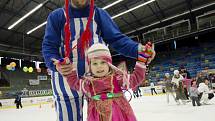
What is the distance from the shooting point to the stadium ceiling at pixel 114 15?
52.6ft

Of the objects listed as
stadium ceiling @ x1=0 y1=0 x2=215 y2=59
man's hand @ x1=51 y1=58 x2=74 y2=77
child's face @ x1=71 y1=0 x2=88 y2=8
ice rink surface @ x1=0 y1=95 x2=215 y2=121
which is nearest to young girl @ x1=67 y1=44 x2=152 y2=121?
man's hand @ x1=51 y1=58 x2=74 y2=77

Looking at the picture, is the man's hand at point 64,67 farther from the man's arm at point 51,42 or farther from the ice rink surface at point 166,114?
the ice rink surface at point 166,114

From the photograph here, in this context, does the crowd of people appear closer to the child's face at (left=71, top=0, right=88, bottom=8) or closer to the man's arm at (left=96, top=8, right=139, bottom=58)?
the man's arm at (left=96, top=8, right=139, bottom=58)

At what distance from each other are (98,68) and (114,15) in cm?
1744

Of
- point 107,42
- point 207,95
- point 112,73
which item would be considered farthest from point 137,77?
point 207,95

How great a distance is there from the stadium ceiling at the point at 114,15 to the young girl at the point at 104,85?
1392 centimetres

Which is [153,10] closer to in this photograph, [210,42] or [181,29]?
[181,29]

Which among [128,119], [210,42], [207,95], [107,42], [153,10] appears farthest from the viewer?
[210,42]

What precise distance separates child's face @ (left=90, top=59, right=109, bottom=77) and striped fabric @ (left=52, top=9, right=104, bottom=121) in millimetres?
78

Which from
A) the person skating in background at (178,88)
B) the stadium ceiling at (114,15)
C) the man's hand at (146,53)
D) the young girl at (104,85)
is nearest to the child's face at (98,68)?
the young girl at (104,85)

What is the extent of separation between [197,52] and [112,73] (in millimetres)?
21844

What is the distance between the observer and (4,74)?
23781 mm

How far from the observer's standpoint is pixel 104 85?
1801mm

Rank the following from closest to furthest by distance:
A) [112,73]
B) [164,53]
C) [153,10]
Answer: [112,73] < [153,10] < [164,53]
